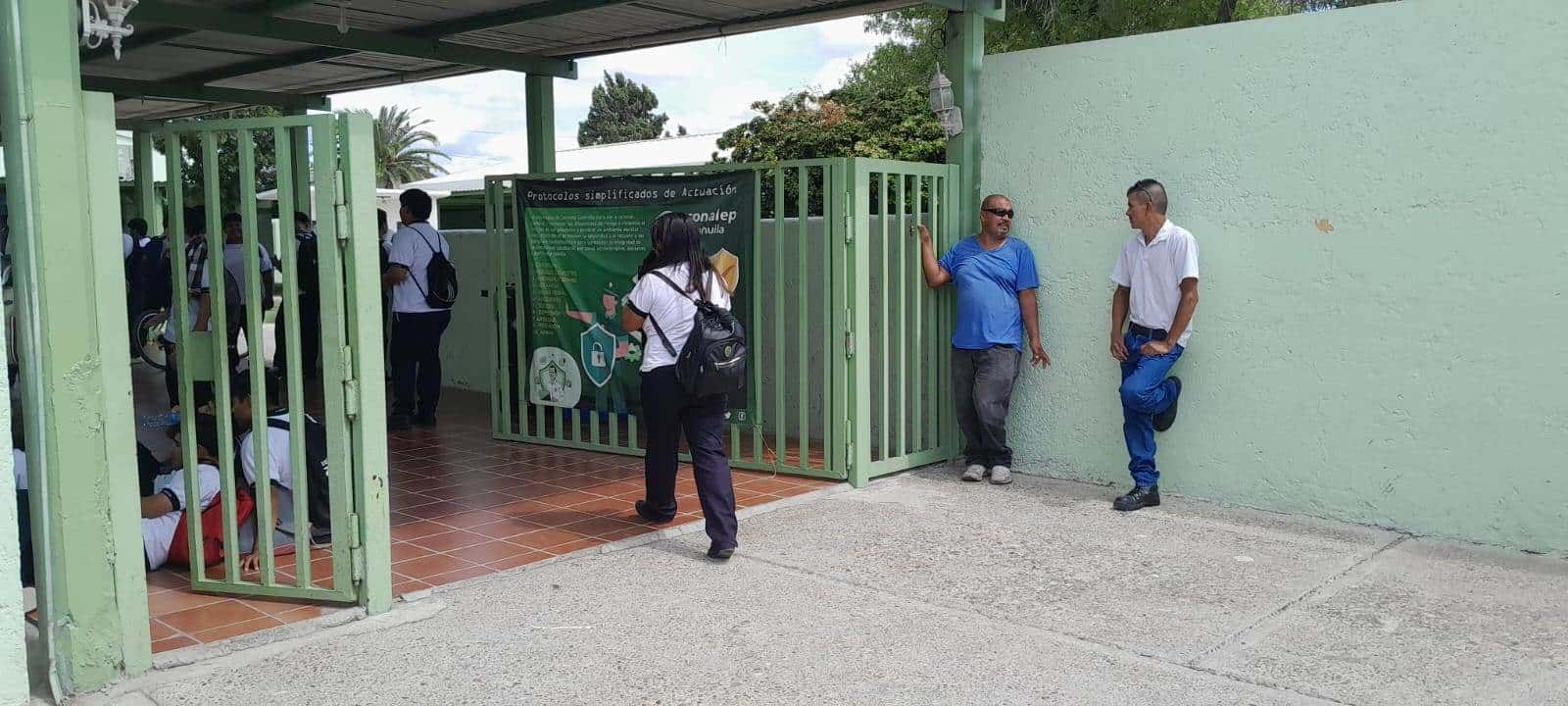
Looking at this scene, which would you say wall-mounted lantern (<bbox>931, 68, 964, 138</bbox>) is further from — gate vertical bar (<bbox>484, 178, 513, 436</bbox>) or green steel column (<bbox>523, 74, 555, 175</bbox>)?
green steel column (<bbox>523, 74, 555, 175</bbox>)

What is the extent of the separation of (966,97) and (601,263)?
2434 mm

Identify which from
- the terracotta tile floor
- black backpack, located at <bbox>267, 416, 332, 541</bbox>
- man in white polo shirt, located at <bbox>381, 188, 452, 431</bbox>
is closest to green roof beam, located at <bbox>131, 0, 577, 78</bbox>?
man in white polo shirt, located at <bbox>381, 188, 452, 431</bbox>

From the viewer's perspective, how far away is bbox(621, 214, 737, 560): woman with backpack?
5.67 metres

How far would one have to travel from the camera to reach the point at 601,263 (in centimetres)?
791

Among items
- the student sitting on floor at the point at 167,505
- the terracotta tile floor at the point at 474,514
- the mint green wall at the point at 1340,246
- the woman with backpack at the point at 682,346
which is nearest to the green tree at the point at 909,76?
the mint green wall at the point at 1340,246

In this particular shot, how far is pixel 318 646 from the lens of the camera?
4.54 metres

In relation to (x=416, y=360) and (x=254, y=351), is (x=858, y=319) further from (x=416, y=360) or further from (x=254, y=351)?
(x=416, y=360)

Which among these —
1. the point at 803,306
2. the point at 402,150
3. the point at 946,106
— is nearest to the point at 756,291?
the point at 803,306

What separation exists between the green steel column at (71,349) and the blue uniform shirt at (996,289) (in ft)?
14.4

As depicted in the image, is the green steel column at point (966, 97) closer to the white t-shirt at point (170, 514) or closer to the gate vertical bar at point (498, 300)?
the gate vertical bar at point (498, 300)

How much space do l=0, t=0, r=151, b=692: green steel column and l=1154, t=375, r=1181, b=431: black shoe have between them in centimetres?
485

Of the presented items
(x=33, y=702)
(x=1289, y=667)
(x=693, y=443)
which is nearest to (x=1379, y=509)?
(x=1289, y=667)

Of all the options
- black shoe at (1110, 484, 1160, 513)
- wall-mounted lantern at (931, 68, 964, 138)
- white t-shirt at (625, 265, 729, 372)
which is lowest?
black shoe at (1110, 484, 1160, 513)

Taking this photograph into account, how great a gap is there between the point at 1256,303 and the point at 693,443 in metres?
2.94
